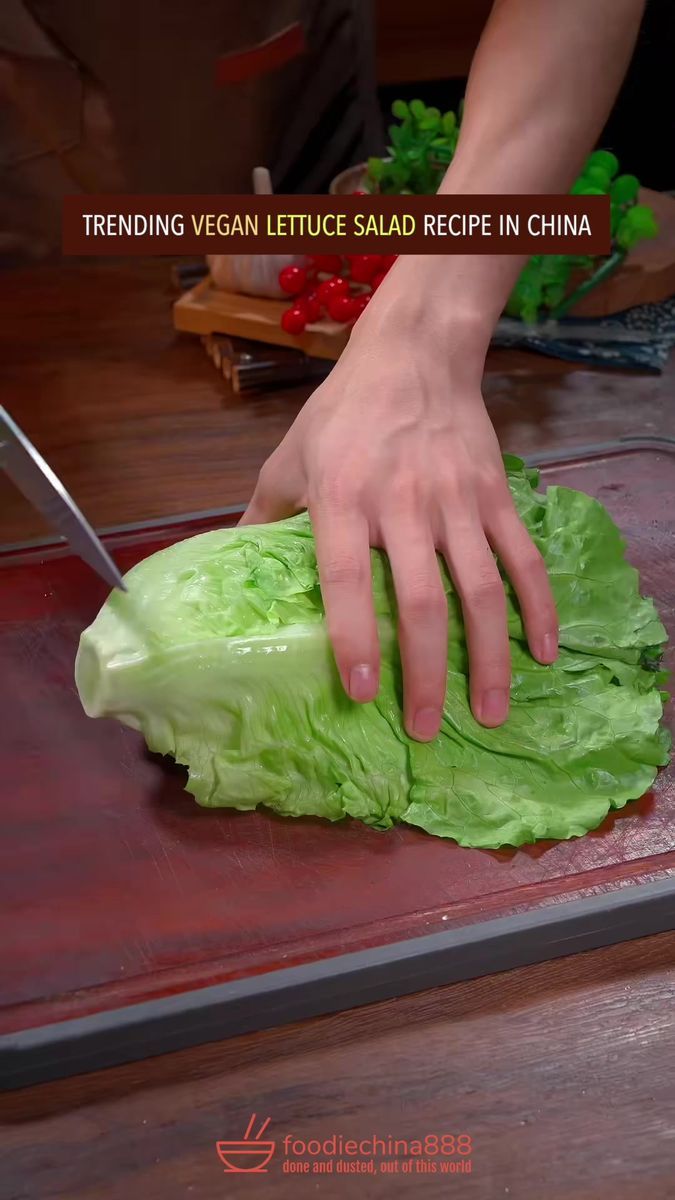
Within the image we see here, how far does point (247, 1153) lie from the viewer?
1117 millimetres

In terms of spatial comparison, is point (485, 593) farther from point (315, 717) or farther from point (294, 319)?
point (294, 319)

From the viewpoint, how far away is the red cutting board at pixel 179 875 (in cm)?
125

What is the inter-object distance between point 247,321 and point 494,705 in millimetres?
1323

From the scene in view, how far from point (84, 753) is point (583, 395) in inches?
55.8

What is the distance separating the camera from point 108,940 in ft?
4.20

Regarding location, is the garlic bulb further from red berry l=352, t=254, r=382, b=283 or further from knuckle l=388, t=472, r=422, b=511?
knuckle l=388, t=472, r=422, b=511

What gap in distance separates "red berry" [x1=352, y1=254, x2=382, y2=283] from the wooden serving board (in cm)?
13

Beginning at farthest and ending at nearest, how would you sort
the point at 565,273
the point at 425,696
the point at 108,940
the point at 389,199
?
the point at 565,273 < the point at 389,199 < the point at 425,696 < the point at 108,940

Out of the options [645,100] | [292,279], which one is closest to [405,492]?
[292,279]

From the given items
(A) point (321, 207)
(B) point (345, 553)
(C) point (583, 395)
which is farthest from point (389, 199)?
(B) point (345, 553)

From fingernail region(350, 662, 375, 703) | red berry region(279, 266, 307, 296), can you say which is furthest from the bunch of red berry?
fingernail region(350, 662, 375, 703)

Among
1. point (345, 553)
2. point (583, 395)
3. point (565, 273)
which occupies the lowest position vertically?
point (583, 395)

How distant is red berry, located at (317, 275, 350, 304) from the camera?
2.35 meters

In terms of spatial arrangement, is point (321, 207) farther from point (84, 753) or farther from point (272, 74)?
point (84, 753)
